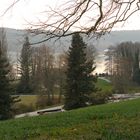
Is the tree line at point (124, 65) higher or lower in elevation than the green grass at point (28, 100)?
higher

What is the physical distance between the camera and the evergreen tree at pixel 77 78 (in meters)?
48.4

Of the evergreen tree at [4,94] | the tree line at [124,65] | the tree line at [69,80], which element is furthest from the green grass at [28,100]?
the evergreen tree at [4,94]

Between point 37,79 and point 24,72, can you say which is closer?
point 37,79

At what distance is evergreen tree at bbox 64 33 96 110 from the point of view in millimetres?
48438

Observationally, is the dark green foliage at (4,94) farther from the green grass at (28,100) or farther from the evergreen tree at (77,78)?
the green grass at (28,100)

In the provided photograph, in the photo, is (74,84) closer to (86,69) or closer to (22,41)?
(86,69)

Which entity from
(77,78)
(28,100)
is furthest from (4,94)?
(28,100)

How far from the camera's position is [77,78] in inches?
1957

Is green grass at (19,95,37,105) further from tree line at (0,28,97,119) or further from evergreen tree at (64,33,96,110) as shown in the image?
evergreen tree at (64,33,96,110)

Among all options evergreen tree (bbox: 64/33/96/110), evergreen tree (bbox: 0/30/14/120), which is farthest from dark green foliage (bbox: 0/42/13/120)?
evergreen tree (bbox: 64/33/96/110)

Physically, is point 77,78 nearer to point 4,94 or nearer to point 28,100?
point 4,94

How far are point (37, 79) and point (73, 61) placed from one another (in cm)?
2551

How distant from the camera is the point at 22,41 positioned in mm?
10242

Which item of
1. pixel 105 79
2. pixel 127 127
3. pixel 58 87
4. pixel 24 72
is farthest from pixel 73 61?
pixel 105 79
